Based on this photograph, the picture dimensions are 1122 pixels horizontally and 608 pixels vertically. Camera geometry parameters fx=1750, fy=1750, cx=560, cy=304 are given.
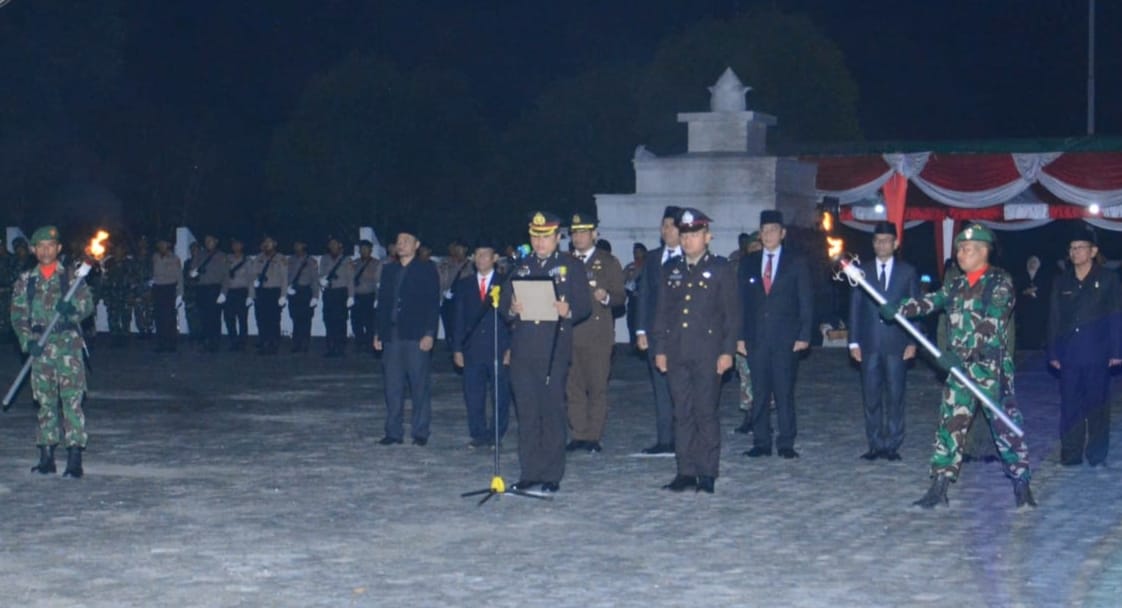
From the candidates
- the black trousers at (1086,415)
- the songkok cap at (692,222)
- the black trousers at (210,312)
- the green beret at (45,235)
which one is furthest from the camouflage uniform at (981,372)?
the black trousers at (210,312)

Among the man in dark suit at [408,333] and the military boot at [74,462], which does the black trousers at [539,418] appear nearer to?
the man in dark suit at [408,333]

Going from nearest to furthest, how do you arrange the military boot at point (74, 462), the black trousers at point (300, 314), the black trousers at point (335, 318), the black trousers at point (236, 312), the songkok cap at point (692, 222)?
the songkok cap at point (692, 222) < the military boot at point (74, 462) < the black trousers at point (335, 318) < the black trousers at point (300, 314) < the black trousers at point (236, 312)

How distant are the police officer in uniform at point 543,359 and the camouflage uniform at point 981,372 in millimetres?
2654

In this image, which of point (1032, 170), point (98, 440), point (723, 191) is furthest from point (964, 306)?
point (1032, 170)

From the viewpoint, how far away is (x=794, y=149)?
111 ft

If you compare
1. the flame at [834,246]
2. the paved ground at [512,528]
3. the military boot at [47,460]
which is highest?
the flame at [834,246]

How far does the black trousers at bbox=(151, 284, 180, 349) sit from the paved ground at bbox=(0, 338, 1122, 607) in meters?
Result: 11.7

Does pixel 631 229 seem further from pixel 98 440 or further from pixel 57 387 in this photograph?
pixel 57 387

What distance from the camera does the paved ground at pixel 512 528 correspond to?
888cm

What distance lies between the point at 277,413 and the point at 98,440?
9.08 feet

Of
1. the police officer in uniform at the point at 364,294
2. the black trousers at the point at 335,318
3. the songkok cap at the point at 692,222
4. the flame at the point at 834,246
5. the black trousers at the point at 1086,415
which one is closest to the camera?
the flame at the point at 834,246

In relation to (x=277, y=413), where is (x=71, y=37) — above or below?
above

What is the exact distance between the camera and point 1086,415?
551 inches

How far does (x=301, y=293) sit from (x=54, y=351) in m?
15.6
